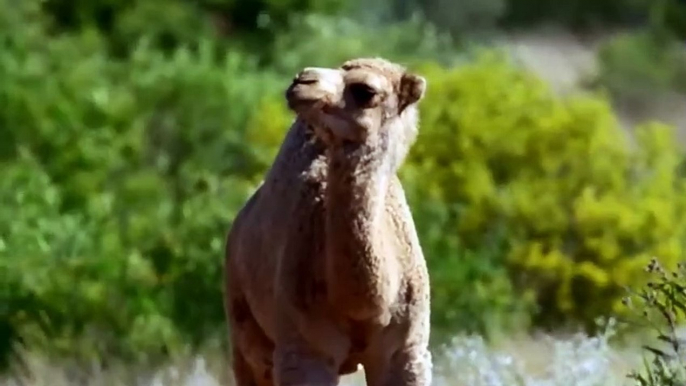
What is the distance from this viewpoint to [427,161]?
9.16 m

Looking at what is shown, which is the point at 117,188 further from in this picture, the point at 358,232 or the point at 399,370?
the point at 358,232

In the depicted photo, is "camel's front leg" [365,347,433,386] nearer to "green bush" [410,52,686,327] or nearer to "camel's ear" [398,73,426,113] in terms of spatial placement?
"camel's ear" [398,73,426,113]

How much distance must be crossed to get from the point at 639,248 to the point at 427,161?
1428 mm

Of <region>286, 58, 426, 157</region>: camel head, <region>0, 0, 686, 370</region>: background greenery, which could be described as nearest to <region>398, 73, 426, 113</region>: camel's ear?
<region>286, 58, 426, 157</region>: camel head

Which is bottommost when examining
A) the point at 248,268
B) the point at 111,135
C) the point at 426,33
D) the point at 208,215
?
the point at 248,268

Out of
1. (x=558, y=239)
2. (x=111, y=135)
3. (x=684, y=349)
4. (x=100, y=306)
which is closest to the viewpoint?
(x=684, y=349)

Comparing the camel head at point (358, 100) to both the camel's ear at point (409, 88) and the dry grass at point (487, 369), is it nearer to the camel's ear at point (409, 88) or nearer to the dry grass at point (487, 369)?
the camel's ear at point (409, 88)

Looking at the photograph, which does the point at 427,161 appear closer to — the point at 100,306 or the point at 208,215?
the point at 208,215

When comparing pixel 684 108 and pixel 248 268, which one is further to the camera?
pixel 684 108

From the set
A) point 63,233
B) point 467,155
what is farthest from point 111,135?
point 467,155

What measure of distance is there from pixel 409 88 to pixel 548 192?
607cm

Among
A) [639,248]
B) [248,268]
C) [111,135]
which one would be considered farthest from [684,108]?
[248,268]

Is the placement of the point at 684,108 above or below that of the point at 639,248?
above

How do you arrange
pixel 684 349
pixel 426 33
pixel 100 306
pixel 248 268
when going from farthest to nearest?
pixel 426 33, pixel 100 306, pixel 684 349, pixel 248 268
